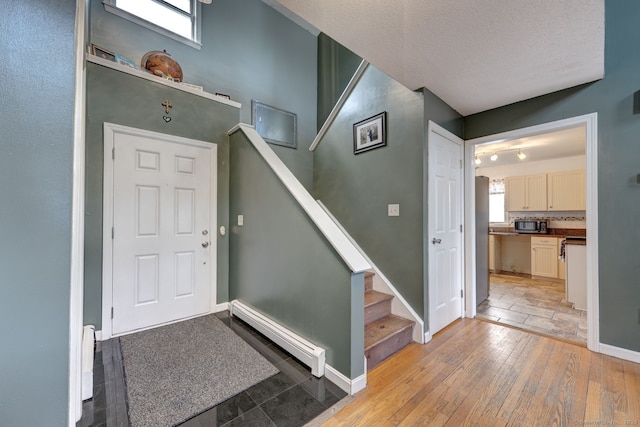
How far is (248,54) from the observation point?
3.95 meters

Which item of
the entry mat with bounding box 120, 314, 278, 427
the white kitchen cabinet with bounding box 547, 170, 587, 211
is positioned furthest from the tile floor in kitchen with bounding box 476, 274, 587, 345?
the entry mat with bounding box 120, 314, 278, 427

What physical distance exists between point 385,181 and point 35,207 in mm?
2537

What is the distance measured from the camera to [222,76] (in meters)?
3.72

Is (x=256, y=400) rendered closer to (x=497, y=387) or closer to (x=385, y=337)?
(x=385, y=337)

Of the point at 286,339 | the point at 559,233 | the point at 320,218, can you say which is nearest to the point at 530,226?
the point at 559,233

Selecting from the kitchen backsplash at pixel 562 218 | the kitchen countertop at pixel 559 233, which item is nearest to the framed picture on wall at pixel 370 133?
the kitchen countertop at pixel 559 233

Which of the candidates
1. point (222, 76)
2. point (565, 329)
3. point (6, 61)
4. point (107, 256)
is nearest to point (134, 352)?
point (107, 256)

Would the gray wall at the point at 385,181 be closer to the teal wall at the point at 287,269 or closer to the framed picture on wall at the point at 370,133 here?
the framed picture on wall at the point at 370,133

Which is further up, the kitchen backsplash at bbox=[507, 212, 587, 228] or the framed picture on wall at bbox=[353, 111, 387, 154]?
the framed picture on wall at bbox=[353, 111, 387, 154]

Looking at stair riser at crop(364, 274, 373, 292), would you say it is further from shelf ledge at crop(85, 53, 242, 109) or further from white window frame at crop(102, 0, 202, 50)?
white window frame at crop(102, 0, 202, 50)

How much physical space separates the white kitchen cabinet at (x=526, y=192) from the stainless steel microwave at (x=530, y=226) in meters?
0.28

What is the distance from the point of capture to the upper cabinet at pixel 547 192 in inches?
189

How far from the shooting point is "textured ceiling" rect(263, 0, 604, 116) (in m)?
1.48

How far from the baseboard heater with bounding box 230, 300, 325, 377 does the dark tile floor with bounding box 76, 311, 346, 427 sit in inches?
2.6
